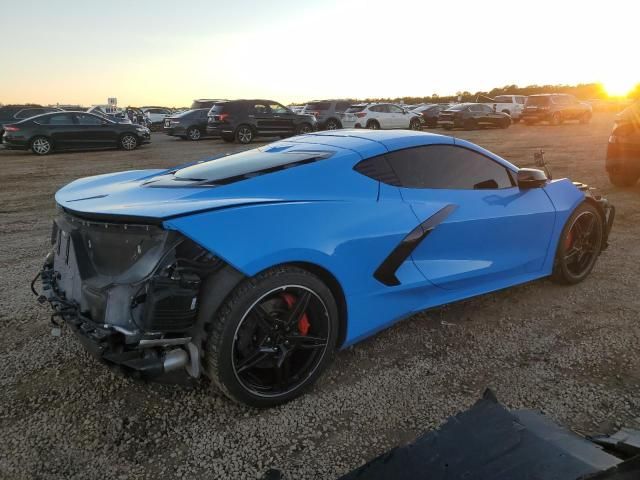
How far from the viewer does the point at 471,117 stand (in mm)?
24828

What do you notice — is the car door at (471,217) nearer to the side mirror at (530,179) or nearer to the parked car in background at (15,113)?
the side mirror at (530,179)

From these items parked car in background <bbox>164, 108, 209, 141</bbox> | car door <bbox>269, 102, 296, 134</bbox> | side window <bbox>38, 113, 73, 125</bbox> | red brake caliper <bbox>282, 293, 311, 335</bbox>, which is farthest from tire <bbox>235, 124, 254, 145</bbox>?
red brake caliper <bbox>282, 293, 311, 335</bbox>

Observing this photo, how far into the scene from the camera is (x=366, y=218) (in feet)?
9.07

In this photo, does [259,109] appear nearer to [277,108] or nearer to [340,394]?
[277,108]

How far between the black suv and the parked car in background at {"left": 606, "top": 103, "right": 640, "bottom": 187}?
12997 mm

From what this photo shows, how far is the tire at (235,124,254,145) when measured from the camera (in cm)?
1844

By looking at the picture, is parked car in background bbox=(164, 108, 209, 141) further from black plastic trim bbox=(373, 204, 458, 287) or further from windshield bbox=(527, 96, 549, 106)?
black plastic trim bbox=(373, 204, 458, 287)

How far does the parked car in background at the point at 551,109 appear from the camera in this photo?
25953mm

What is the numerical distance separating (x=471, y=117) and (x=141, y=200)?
24.8 m

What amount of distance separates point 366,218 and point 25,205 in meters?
7.49

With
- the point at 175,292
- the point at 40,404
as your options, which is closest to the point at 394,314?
the point at 175,292

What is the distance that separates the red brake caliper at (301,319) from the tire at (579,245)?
8.24ft

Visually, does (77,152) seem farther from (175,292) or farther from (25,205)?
(175,292)

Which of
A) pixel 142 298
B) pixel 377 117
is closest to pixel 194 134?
pixel 377 117
